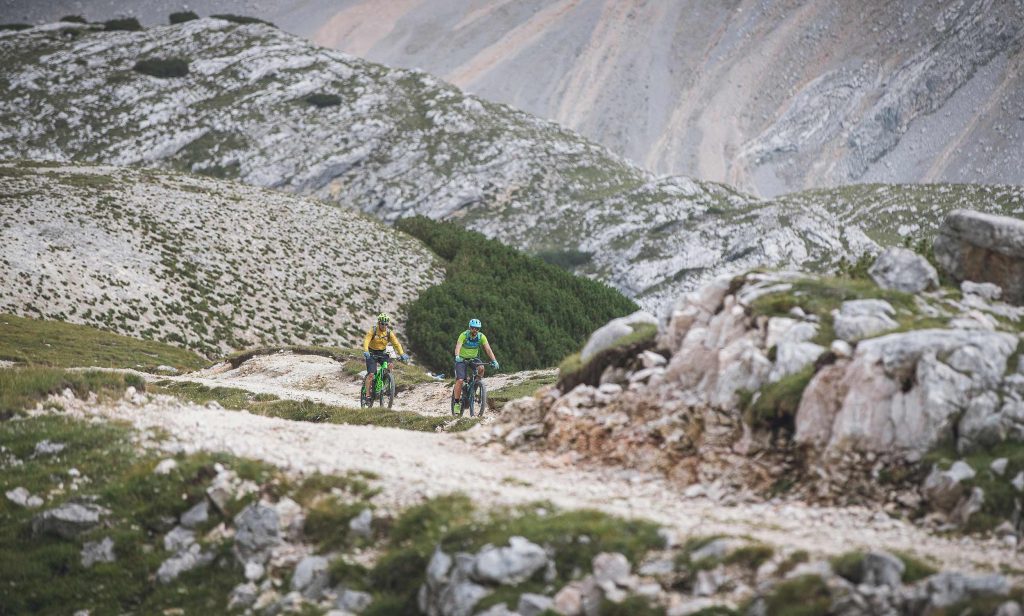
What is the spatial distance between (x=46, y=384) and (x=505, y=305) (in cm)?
6567

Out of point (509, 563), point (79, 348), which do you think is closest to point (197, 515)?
point (509, 563)

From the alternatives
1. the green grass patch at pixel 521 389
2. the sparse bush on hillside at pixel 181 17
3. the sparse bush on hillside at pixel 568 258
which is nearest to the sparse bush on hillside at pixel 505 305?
the green grass patch at pixel 521 389

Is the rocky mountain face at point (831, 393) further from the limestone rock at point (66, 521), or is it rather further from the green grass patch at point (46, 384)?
the green grass patch at point (46, 384)

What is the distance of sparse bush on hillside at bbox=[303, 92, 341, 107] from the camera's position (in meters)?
168

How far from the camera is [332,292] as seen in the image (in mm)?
82500

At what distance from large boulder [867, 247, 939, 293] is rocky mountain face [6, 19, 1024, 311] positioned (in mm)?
121124

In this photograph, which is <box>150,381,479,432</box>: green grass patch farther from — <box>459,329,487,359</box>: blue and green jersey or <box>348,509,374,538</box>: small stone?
<box>348,509,374,538</box>: small stone

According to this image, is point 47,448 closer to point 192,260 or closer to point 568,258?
point 192,260

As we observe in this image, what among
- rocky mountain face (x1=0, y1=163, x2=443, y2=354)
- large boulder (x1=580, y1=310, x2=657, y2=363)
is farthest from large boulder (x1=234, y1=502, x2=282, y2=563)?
rocky mountain face (x1=0, y1=163, x2=443, y2=354)

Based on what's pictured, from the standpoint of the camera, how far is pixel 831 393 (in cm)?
1509

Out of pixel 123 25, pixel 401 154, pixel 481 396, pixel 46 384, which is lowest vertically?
pixel 481 396

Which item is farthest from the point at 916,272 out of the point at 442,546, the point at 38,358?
the point at 38,358

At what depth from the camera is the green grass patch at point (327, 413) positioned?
27719 mm

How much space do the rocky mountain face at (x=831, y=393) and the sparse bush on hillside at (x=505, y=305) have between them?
54801mm
